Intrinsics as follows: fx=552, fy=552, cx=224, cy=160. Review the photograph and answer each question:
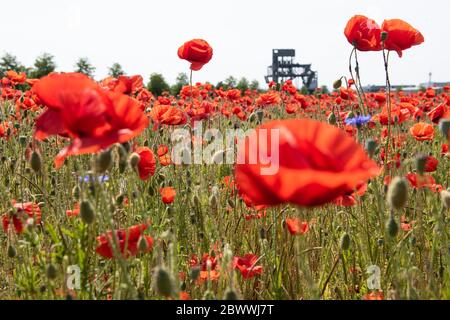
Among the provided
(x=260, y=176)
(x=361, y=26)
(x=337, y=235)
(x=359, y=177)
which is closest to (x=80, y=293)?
(x=260, y=176)

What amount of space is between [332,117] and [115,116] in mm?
1766

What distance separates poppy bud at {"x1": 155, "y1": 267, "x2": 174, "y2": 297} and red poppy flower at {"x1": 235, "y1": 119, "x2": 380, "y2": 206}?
31 centimetres

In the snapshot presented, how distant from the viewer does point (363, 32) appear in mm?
2096

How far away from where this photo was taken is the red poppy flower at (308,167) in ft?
2.54

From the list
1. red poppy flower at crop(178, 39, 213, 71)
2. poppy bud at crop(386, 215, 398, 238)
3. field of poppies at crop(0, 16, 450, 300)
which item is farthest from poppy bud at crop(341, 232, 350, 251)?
red poppy flower at crop(178, 39, 213, 71)

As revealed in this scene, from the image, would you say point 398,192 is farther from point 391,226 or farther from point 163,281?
point 163,281

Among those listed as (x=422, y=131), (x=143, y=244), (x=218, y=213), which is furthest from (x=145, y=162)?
(x=422, y=131)

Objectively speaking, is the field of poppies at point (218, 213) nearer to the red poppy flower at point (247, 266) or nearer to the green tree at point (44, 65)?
the red poppy flower at point (247, 266)

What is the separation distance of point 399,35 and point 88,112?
1482 mm

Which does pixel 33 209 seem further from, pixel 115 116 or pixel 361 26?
pixel 361 26

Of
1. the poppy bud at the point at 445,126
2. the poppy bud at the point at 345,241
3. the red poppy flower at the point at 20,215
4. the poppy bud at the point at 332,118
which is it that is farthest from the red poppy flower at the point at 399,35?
the red poppy flower at the point at 20,215

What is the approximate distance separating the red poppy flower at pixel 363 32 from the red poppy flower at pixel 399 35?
44mm

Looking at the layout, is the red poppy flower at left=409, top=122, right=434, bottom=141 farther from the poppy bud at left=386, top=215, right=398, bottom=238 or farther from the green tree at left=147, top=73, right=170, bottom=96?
the green tree at left=147, top=73, right=170, bottom=96

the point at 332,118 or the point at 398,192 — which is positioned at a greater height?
the point at 332,118
